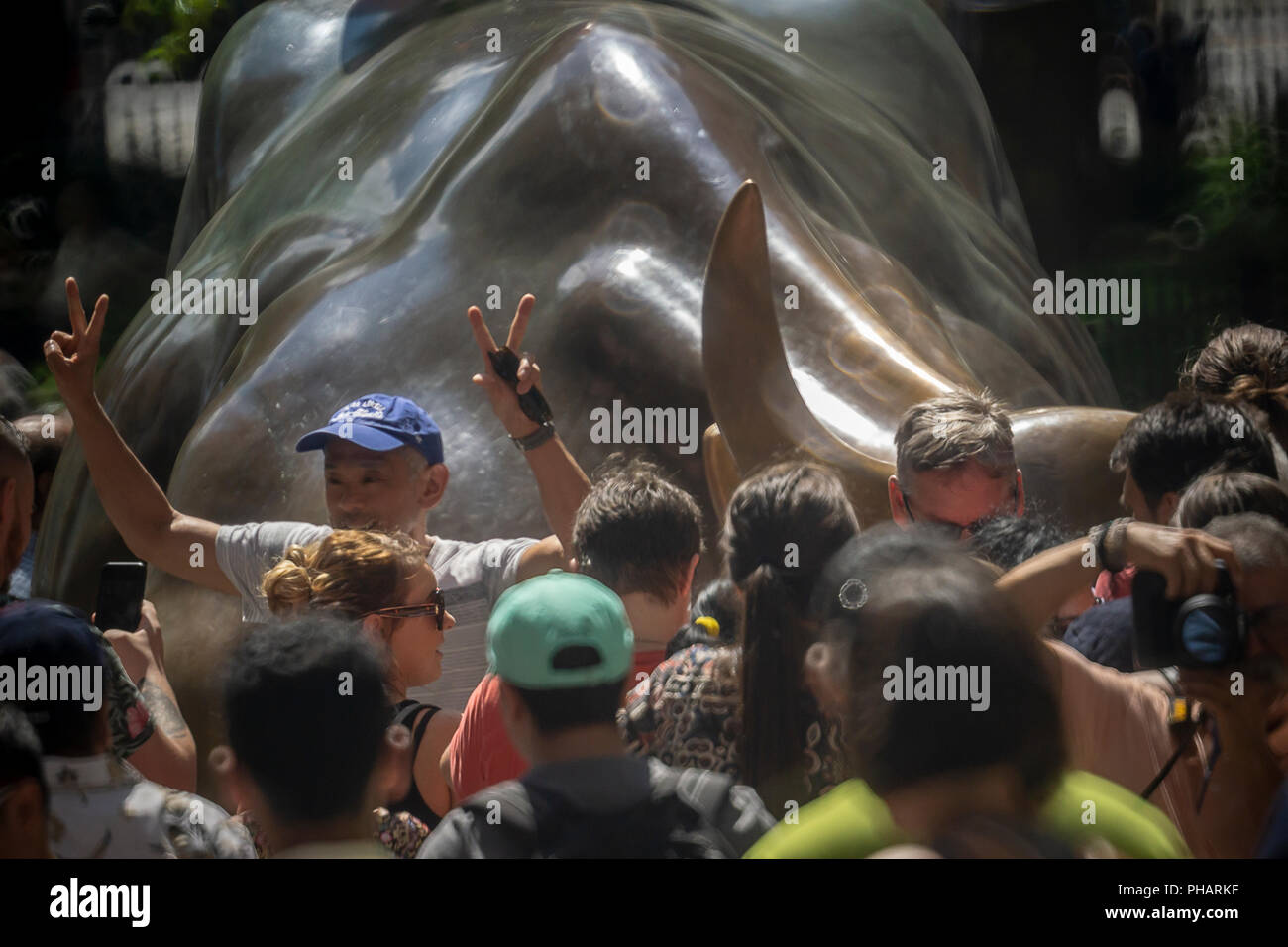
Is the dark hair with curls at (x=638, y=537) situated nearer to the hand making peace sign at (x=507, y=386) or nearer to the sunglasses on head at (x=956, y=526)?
the sunglasses on head at (x=956, y=526)

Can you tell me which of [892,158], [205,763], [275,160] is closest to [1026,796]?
[205,763]

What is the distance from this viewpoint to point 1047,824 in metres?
2.47

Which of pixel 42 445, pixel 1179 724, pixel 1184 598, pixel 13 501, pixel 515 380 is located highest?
pixel 42 445

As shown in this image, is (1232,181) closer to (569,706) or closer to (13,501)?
(13,501)

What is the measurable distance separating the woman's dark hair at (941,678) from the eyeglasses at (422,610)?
3.36 feet

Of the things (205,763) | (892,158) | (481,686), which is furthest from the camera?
(892,158)

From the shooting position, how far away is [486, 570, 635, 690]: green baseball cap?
2.80 meters

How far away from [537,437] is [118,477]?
1.02 m

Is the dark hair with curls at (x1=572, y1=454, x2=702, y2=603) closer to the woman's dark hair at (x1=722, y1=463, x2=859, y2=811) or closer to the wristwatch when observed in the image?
the woman's dark hair at (x1=722, y1=463, x2=859, y2=811)

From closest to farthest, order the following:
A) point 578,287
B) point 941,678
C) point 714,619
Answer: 1. point 941,678
2. point 714,619
3. point 578,287

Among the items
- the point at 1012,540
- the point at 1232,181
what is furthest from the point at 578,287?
the point at 1232,181
